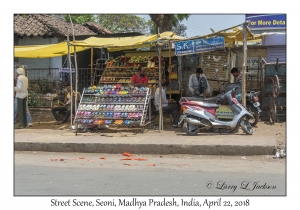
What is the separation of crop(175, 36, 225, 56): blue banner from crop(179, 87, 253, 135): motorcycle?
1228 mm

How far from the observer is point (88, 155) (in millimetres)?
8422

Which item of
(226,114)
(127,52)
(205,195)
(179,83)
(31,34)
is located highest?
(31,34)

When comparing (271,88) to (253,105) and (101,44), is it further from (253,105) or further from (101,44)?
(101,44)

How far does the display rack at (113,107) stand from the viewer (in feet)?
32.4

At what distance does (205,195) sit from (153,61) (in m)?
8.30

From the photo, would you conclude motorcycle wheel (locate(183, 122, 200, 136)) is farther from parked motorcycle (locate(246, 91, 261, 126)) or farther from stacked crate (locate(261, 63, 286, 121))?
stacked crate (locate(261, 63, 286, 121))

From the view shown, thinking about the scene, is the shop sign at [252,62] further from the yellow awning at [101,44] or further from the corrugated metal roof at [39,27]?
the corrugated metal roof at [39,27]

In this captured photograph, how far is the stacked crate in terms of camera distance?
11.6 metres

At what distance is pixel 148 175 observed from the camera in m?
6.39

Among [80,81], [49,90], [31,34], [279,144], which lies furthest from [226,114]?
[31,34]

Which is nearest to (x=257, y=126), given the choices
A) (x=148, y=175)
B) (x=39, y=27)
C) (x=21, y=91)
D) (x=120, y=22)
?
(x=148, y=175)

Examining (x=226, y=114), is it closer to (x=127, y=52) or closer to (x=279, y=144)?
(x=279, y=144)

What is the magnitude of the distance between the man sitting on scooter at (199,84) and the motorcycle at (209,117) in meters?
1.82

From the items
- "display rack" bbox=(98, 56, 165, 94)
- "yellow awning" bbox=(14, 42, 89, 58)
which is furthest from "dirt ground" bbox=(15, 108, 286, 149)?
"yellow awning" bbox=(14, 42, 89, 58)
